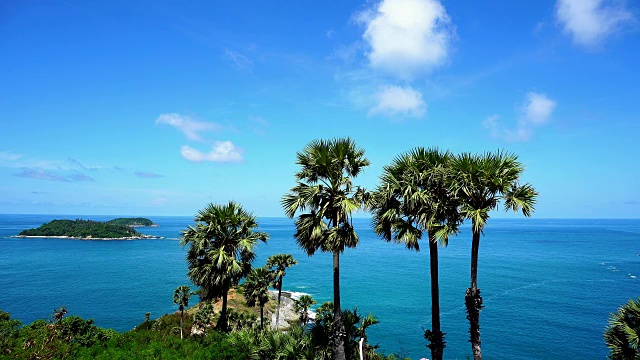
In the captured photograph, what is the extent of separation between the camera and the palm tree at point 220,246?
17953 millimetres

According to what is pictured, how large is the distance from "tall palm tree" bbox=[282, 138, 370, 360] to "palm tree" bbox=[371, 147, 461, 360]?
1.37 meters

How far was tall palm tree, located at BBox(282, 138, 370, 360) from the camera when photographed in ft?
47.3

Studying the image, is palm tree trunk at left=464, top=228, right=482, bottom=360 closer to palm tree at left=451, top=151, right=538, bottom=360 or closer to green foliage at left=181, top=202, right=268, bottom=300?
palm tree at left=451, top=151, right=538, bottom=360

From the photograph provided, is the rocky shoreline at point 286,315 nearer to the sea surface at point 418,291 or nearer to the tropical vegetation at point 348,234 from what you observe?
the sea surface at point 418,291

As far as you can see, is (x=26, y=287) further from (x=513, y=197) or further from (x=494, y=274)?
(x=494, y=274)

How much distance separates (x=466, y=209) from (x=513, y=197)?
178cm

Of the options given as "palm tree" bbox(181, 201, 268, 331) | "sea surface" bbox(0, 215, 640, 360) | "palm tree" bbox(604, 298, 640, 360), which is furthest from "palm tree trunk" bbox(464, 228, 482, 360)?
"sea surface" bbox(0, 215, 640, 360)

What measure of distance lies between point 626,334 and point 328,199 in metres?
16.0

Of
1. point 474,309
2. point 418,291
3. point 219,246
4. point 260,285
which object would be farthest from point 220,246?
point 418,291

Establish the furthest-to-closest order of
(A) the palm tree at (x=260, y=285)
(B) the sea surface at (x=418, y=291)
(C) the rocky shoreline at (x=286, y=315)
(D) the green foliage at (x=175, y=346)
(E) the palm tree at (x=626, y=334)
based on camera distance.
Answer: (C) the rocky shoreline at (x=286, y=315) < (B) the sea surface at (x=418, y=291) < (A) the palm tree at (x=260, y=285) < (E) the palm tree at (x=626, y=334) < (D) the green foliage at (x=175, y=346)

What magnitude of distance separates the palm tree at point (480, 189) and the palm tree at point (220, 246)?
425 inches

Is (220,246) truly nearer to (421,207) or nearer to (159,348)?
(159,348)

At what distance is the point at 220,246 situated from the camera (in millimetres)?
18500

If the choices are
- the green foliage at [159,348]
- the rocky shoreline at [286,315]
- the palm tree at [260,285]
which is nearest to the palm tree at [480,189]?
the green foliage at [159,348]
